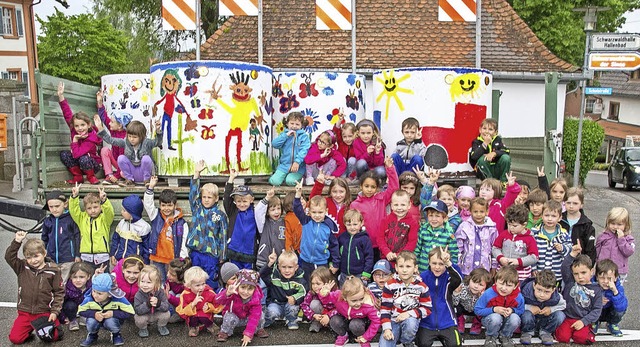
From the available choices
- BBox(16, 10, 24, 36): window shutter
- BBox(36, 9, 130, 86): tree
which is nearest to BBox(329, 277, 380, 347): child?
BBox(16, 10, 24, 36): window shutter

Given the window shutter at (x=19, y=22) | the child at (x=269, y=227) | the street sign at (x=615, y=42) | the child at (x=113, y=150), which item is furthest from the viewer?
the window shutter at (x=19, y=22)

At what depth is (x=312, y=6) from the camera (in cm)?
1717

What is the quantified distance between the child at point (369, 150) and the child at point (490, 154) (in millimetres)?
979

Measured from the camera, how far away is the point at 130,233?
5.76 m

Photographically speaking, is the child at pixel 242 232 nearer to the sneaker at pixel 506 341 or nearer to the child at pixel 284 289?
→ the child at pixel 284 289

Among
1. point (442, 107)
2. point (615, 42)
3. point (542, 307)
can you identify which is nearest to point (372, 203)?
point (442, 107)

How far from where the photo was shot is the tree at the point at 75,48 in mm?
34781

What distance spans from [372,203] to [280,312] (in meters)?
1.30

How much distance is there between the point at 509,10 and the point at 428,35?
2.78 metres

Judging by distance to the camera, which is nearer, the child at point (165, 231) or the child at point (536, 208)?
the child at point (536, 208)

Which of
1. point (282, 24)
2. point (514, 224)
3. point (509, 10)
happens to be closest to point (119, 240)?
point (514, 224)

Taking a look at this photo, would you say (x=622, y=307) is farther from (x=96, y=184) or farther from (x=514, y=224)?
(x=96, y=184)

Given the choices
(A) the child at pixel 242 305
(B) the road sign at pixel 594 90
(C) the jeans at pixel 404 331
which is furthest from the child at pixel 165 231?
(B) the road sign at pixel 594 90

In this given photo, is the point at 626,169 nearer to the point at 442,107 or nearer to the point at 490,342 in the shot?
the point at 442,107
